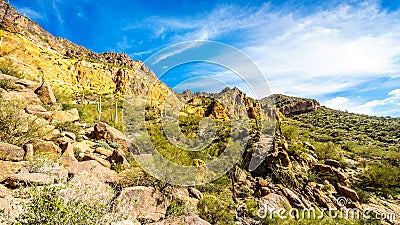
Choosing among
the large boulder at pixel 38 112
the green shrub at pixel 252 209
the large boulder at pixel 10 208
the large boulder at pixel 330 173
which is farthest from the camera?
the large boulder at pixel 330 173

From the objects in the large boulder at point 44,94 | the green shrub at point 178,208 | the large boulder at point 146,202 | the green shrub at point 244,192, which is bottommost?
the green shrub at point 244,192

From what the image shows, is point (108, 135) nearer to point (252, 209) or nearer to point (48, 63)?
point (252, 209)

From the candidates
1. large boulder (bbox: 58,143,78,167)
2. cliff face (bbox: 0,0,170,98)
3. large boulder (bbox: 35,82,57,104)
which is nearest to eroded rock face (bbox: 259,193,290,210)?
large boulder (bbox: 58,143,78,167)

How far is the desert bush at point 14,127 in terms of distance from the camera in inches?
250

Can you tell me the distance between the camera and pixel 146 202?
595 cm

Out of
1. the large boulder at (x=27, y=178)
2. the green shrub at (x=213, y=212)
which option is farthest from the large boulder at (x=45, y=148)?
the green shrub at (x=213, y=212)

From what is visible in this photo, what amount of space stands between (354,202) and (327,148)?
1100cm

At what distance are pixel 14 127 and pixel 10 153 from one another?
189cm

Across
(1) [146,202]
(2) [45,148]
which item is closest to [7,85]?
(2) [45,148]

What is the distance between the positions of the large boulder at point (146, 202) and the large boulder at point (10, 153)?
100 inches

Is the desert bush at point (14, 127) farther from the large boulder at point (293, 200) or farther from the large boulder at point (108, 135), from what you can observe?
the large boulder at point (293, 200)

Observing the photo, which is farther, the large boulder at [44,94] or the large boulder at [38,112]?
the large boulder at [44,94]

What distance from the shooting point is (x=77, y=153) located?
27.1ft

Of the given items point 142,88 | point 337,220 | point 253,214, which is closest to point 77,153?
point 253,214
